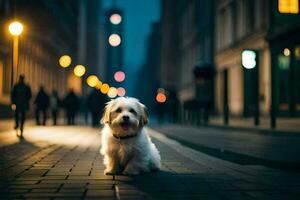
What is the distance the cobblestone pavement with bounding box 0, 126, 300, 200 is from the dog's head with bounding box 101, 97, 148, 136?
24.0 inches

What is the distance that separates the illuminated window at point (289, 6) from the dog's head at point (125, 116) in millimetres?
8667

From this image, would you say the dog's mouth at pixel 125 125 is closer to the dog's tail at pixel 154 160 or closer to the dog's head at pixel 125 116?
the dog's head at pixel 125 116

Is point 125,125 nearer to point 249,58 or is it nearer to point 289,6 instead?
point 289,6

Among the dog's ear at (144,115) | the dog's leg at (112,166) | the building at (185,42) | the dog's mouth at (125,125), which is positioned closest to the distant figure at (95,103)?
the building at (185,42)

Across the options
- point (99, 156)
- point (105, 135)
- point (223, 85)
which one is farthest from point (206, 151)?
point (223, 85)

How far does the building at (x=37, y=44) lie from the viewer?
36781mm

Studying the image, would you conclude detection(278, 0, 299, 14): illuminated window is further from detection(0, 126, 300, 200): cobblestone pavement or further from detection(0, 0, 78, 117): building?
detection(0, 0, 78, 117): building

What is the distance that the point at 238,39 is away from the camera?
3841 centimetres

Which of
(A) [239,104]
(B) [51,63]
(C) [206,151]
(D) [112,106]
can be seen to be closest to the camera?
(D) [112,106]

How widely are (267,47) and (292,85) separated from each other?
11.1 feet

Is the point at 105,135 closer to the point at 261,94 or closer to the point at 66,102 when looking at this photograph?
the point at 66,102

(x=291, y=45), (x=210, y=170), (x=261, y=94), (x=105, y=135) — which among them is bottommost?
(x=210, y=170)

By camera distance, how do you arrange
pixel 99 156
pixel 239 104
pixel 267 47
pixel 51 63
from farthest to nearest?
pixel 51 63 → pixel 239 104 → pixel 267 47 → pixel 99 156

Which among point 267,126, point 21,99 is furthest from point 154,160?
point 267,126
